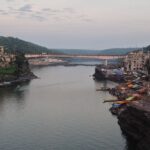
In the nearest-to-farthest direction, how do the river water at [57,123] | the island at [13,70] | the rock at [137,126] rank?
1. the rock at [137,126]
2. the river water at [57,123]
3. the island at [13,70]

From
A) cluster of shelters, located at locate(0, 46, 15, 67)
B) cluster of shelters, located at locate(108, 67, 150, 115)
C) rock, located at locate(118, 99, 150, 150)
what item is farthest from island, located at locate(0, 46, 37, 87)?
rock, located at locate(118, 99, 150, 150)

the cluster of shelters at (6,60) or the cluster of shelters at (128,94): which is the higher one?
the cluster of shelters at (6,60)

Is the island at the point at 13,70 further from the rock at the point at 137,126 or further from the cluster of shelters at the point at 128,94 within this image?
the rock at the point at 137,126

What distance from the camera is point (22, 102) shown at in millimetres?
33375

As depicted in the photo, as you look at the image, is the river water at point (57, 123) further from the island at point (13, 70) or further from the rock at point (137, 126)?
the island at point (13, 70)

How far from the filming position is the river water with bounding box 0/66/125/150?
65.2 feet

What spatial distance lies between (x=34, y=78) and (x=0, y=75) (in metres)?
6.89

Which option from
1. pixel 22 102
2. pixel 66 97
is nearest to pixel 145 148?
pixel 22 102

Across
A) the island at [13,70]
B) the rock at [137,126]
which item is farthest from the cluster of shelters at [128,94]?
the island at [13,70]

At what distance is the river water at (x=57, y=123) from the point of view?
65.2 feet

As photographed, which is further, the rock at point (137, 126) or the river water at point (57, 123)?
the river water at point (57, 123)

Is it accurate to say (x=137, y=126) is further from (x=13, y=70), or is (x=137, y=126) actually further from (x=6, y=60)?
(x=6, y=60)

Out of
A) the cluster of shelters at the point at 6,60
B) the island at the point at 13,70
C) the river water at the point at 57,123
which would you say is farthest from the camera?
the cluster of shelters at the point at 6,60

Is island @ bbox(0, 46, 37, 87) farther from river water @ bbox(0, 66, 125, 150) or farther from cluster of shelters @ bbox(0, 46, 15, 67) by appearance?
river water @ bbox(0, 66, 125, 150)
